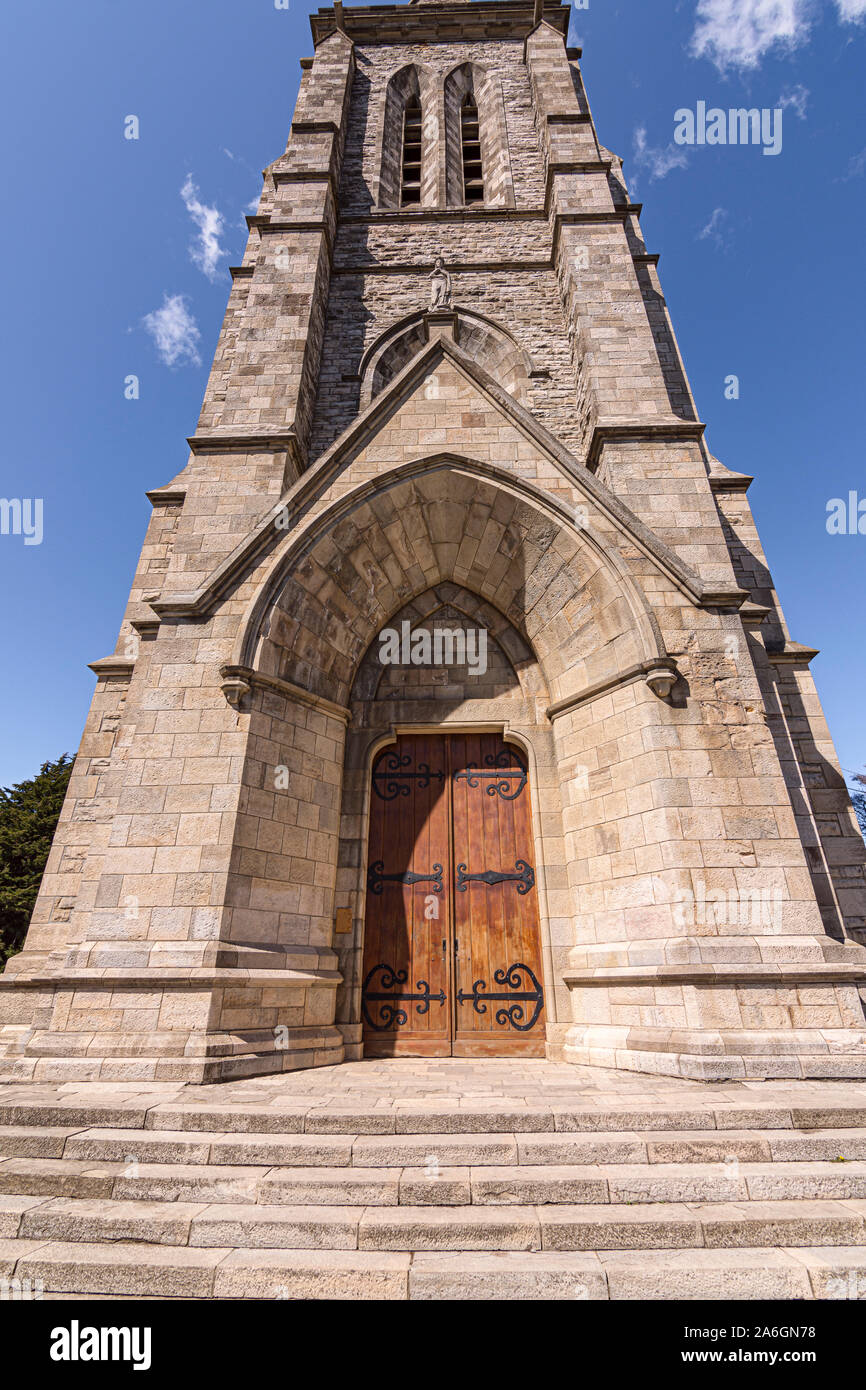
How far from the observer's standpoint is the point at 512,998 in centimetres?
651

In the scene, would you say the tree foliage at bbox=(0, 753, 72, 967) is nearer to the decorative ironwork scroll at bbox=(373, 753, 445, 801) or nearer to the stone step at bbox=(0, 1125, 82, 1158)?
the decorative ironwork scroll at bbox=(373, 753, 445, 801)

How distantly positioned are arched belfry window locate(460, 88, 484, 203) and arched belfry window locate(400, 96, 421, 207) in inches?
39.7

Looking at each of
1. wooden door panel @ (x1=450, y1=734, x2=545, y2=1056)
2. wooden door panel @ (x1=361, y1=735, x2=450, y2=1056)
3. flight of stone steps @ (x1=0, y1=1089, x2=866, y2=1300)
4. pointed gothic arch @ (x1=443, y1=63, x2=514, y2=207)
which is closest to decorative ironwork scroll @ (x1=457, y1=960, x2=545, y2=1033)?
wooden door panel @ (x1=450, y1=734, x2=545, y2=1056)

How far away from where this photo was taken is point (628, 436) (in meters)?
7.41

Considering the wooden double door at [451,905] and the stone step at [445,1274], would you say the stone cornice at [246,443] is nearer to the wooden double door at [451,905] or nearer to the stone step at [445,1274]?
the wooden double door at [451,905]

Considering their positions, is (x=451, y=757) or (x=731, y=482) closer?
(x=451, y=757)

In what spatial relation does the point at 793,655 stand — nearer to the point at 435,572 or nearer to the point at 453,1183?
the point at 435,572

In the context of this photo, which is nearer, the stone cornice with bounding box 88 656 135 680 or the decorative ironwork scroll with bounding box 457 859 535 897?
the decorative ironwork scroll with bounding box 457 859 535 897

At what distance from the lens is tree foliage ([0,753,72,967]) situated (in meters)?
18.7

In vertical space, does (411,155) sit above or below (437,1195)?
above

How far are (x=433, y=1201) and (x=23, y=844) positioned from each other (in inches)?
851

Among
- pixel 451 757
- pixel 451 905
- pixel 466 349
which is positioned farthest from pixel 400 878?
pixel 466 349
